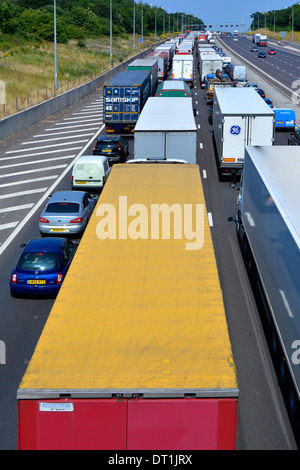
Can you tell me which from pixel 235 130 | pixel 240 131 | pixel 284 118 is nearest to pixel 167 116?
pixel 235 130

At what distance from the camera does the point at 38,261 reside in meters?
15.8

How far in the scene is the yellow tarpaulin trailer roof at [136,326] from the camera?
25.7 feet

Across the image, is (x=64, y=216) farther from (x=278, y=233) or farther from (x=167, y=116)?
(x=278, y=233)

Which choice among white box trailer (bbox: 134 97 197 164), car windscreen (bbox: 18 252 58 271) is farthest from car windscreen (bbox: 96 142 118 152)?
car windscreen (bbox: 18 252 58 271)

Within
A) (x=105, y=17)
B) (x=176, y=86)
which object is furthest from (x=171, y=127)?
(x=105, y=17)

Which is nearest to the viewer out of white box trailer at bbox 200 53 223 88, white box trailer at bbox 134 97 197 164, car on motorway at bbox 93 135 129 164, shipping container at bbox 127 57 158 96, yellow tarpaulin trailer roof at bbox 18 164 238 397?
yellow tarpaulin trailer roof at bbox 18 164 238 397

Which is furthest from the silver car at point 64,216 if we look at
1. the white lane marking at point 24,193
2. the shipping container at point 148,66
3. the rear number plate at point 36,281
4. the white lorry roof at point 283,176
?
the shipping container at point 148,66

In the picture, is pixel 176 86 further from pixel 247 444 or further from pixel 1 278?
pixel 247 444

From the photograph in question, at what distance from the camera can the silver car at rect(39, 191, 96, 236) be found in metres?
19.8

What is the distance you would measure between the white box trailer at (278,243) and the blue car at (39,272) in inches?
195

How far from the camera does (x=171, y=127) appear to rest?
23922 mm

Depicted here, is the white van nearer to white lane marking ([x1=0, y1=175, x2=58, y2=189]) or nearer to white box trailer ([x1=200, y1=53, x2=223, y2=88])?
white lane marking ([x1=0, y1=175, x2=58, y2=189])

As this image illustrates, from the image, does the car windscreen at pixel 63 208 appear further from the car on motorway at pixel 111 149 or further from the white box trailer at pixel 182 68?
the white box trailer at pixel 182 68

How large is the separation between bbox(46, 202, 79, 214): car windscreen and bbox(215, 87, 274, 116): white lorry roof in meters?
9.44
